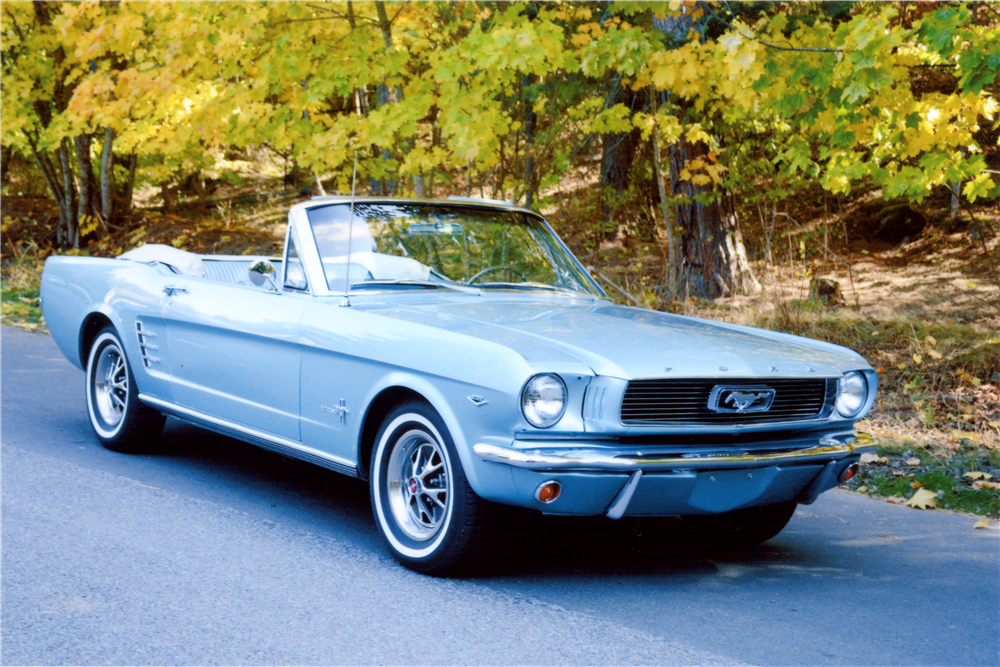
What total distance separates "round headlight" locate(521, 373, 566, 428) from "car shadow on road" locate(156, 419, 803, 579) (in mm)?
491

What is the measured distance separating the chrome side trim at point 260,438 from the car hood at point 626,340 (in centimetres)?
73

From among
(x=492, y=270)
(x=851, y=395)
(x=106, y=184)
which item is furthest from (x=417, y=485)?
(x=106, y=184)

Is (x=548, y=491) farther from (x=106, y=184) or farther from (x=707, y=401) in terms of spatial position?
(x=106, y=184)

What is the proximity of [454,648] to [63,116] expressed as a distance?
46.9 ft

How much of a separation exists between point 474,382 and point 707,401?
932 mm

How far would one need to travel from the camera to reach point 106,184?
1819 cm

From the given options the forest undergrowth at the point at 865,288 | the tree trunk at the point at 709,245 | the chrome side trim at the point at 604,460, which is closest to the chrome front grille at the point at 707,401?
the chrome side trim at the point at 604,460

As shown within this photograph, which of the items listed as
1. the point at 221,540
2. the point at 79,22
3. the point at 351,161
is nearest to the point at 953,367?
the point at 351,161

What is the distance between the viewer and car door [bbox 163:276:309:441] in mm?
4758

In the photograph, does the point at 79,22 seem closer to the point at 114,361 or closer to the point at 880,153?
the point at 114,361

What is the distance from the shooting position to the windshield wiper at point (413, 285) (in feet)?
15.9

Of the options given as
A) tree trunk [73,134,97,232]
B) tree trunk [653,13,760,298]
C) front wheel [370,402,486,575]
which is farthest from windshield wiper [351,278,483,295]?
tree trunk [73,134,97,232]

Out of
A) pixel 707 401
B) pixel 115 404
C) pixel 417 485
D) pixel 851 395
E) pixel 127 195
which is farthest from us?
pixel 127 195

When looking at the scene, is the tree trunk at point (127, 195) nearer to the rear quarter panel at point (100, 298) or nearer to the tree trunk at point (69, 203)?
the tree trunk at point (69, 203)
